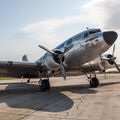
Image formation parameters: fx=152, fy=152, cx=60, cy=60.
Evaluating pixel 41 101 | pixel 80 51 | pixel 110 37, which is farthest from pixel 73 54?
pixel 41 101

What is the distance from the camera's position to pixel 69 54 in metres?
13.3

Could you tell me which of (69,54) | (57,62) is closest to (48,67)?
(57,62)

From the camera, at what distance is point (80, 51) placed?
1265 centimetres

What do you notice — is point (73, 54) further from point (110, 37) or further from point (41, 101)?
point (41, 101)

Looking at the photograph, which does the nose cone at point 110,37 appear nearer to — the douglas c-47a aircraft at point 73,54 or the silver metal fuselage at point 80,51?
the douglas c-47a aircraft at point 73,54

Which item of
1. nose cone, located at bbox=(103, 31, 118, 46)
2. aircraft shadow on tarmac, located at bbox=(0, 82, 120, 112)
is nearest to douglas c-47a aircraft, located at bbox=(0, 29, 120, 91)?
nose cone, located at bbox=(103, 31, 118, 46)

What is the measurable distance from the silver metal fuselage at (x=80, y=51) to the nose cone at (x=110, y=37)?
23 centimetres

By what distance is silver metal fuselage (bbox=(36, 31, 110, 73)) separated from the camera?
11938 millimetres

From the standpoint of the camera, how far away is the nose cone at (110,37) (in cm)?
1127

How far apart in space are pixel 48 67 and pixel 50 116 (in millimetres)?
8543

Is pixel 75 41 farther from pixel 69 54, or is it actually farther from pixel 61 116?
pixel 61 116

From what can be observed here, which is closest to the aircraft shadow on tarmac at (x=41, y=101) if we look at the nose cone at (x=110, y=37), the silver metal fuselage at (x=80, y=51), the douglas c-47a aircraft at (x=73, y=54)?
the douglas c-47a aircraft at (x=73, y=54)

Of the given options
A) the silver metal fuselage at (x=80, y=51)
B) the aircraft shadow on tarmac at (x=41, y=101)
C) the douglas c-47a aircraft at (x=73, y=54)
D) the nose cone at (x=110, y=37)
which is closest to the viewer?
the aircraft shadow on tarmac at (x=41, y=101)

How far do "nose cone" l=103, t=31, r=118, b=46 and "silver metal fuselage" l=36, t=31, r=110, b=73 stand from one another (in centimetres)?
23
